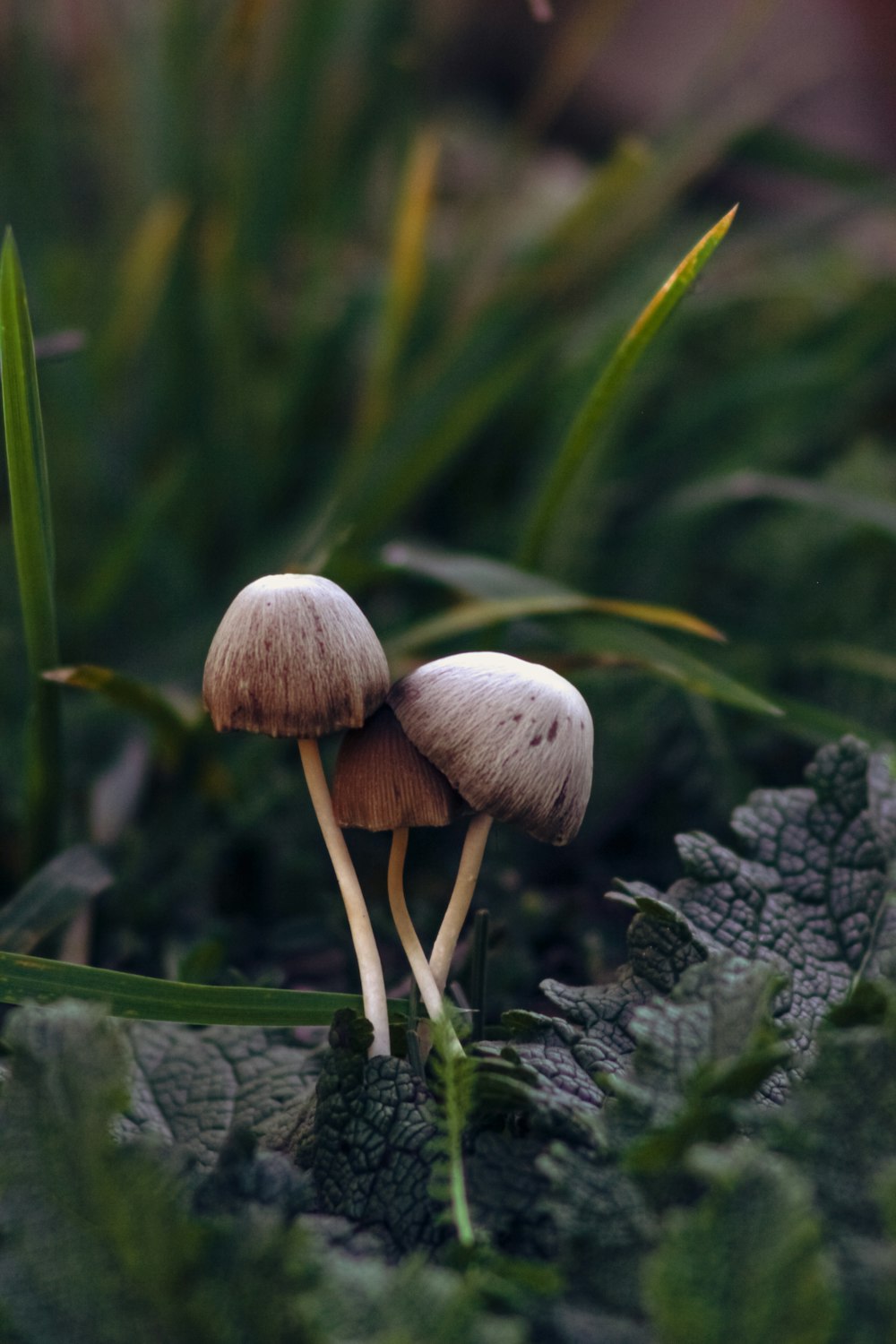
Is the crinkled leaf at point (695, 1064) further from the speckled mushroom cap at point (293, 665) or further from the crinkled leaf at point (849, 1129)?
the speckled mushroom cap at point (293, 665)

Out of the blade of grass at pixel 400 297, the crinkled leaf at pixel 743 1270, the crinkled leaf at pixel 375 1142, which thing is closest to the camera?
the crinkled leaf at pixel 743 1270

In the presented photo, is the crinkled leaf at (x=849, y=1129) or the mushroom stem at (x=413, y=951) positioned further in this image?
the mushroom stem at (x=413, y=951)

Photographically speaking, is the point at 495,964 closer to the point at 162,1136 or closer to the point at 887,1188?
the point at 162,1136

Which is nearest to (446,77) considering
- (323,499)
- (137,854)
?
(323,499)

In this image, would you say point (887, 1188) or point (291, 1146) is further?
point (291, 1146)

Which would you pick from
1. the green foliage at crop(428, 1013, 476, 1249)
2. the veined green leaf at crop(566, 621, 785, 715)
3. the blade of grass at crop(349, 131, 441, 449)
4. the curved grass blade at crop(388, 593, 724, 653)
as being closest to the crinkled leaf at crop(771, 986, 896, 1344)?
the green foliage at crop(428, 1013, 476, 1249)

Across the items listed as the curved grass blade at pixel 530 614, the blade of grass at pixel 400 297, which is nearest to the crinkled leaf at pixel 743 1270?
the curved grass blade at pixel 530 614

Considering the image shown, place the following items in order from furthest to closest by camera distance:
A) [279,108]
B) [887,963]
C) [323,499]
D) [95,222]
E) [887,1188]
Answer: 1. [95,222]
2. [279,108]
3. [323,499]
4. [887,963]
5. [887,1188]
